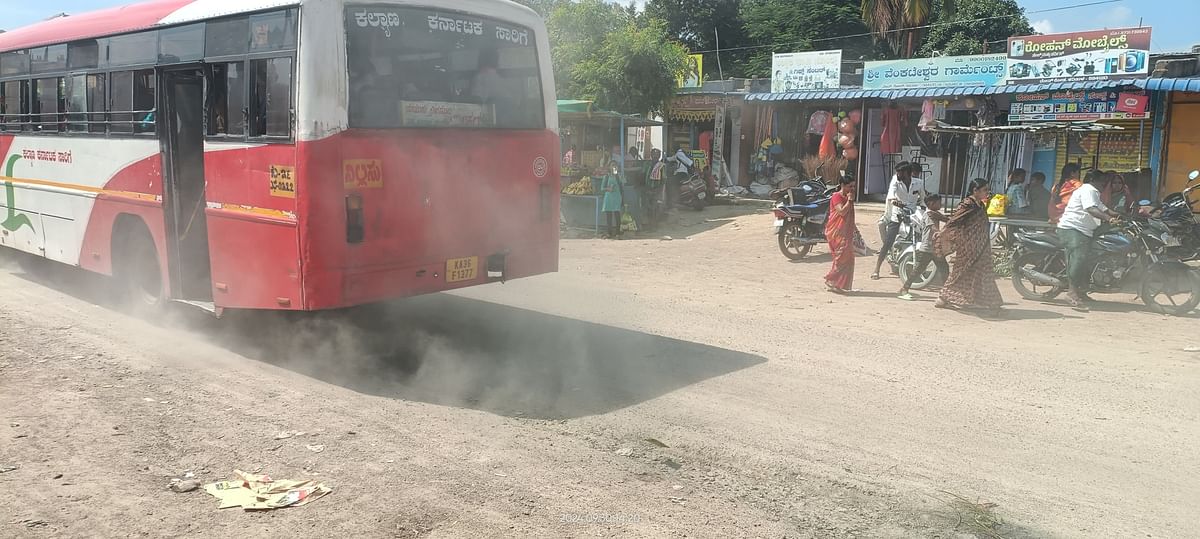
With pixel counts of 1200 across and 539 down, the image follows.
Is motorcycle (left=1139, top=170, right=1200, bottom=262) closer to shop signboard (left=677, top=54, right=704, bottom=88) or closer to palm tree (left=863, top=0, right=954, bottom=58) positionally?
shop signboard (left=677, top=54, right=704, bottom=88)

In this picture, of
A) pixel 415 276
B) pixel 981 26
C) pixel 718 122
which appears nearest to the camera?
pixel 415 276

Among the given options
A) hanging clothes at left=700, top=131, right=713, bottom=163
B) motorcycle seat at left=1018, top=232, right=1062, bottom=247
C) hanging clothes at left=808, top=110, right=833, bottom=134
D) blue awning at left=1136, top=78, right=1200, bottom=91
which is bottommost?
motorcycle seat at left=1018, top=232, right=1062, bottom=247

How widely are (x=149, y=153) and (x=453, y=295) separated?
3588mm

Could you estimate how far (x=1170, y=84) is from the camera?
14.9 meters

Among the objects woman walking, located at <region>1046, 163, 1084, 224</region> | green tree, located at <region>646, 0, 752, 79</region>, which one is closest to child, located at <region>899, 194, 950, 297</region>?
woman walking, located at <region>1046, 163, 1084, 224</region>

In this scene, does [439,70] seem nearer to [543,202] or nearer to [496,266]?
[543,202]

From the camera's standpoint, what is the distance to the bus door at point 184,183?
24.9ft

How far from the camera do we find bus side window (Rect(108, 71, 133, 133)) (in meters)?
8.00

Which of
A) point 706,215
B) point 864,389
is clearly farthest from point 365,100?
point 706,215

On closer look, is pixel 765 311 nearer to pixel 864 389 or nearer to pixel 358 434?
pixel 864 389

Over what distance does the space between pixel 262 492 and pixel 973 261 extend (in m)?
7.81

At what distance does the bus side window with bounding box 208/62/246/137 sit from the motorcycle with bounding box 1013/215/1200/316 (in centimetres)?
890

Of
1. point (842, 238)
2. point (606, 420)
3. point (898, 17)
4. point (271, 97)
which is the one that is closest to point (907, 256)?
point (842, 238)

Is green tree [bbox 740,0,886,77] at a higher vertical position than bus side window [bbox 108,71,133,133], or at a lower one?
higher
